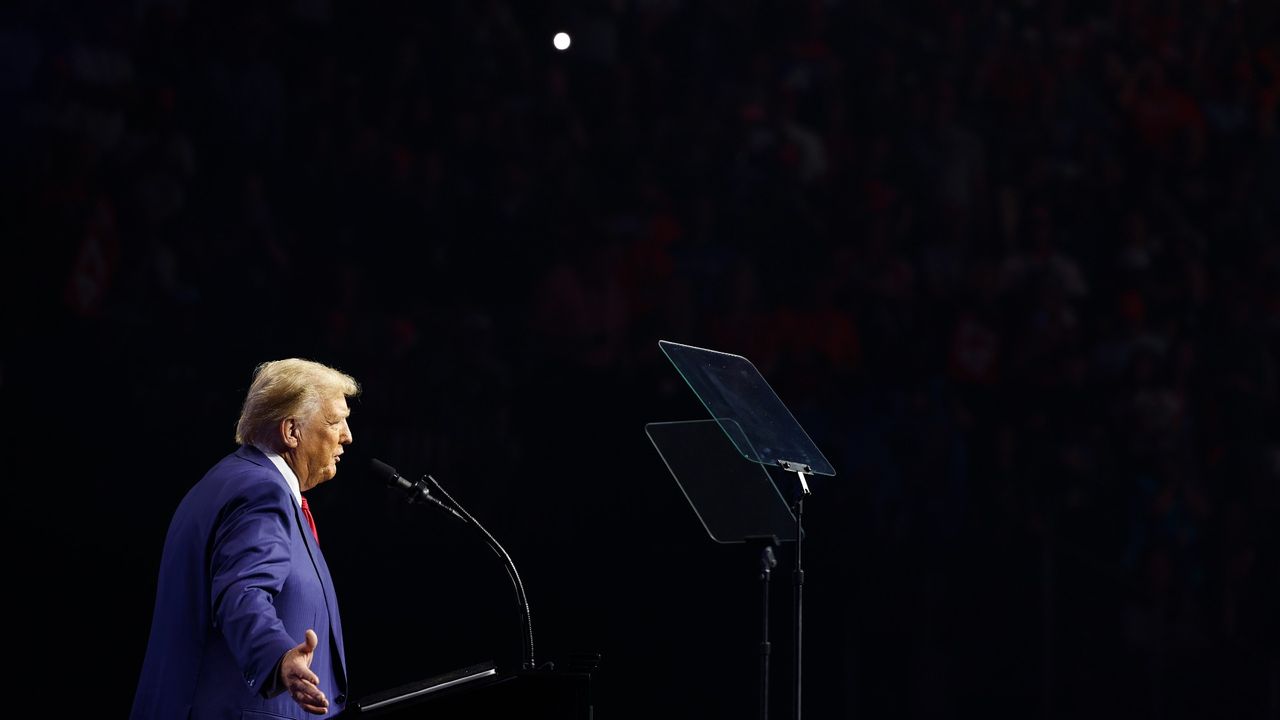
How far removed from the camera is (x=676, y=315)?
4598 millimetres

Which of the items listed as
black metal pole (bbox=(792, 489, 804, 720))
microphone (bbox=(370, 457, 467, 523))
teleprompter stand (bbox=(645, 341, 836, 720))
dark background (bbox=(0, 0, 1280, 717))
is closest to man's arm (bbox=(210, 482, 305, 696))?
microphone (bbox=(370, 457, 467, 523))

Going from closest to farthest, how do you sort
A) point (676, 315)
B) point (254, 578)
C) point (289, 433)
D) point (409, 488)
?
1. point (254, 578)
2. point (409, 488)
3. point (289, 433)
4. point (676, 315)

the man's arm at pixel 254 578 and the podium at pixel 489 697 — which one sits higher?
the man's arm at pixel 254 578

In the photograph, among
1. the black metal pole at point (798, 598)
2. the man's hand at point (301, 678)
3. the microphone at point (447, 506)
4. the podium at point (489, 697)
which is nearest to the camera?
the podium at point (489, 697)

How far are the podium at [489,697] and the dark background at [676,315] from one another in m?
2.32

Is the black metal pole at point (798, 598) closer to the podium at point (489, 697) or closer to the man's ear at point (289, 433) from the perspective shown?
the podium at point (489, 697)

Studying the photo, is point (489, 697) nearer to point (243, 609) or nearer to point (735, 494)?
point (243, 609)

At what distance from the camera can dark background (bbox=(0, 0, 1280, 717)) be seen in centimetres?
396

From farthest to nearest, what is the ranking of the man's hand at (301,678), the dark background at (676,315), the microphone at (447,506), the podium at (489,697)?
1. the dark background at (676,315)
2. the microphone at (447,506)
3. the man's hand at (301,678)
4. the podium at (489,697)

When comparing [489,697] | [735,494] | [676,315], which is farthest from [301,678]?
[676,315]

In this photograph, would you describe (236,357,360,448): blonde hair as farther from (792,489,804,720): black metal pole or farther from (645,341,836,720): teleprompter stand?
(792,489,804,720): black metal pole

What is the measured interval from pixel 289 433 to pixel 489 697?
62 centimetres

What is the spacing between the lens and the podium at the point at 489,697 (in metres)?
1.52

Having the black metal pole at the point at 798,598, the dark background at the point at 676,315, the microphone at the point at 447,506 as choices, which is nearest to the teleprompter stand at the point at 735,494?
the black metal pole at the point at 798,598
